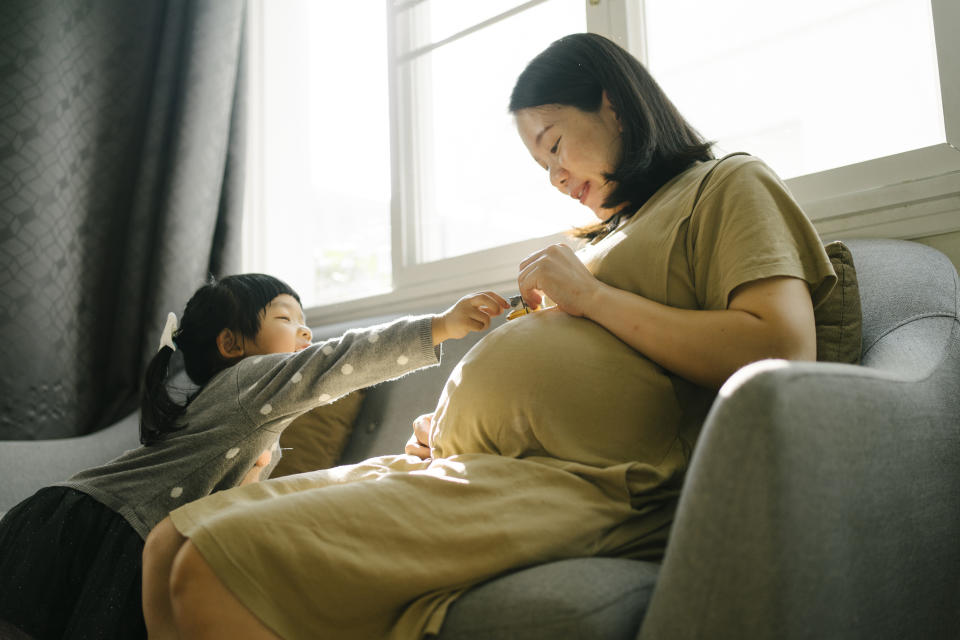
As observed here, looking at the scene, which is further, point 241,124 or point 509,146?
point 241,124

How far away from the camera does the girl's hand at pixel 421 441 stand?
113cm

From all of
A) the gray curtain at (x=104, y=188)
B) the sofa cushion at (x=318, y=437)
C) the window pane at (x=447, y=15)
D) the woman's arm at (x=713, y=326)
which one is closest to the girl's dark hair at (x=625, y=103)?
the woman's arm at (x=713, y=326)

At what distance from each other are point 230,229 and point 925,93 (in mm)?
1933

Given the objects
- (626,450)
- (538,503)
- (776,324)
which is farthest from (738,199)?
(538,503)

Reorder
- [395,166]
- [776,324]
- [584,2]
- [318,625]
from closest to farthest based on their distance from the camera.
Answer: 1. [318,625]
2. [776,324]
3. [584,2]
4. [395,166]

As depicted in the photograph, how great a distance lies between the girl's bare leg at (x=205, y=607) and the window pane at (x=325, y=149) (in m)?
1.74

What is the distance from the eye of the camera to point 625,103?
1.15 metres

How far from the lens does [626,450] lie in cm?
87

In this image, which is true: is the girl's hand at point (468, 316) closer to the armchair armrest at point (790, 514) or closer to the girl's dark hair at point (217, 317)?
the girl's dark hair at point (217, 317)

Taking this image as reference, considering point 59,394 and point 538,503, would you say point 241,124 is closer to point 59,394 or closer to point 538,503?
point 59,394

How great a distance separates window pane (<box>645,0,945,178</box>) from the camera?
1.34 m

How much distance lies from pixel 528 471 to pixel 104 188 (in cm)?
212

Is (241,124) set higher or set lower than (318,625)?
higher

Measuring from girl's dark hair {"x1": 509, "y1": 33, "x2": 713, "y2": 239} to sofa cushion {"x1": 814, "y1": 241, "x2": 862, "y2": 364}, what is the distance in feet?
1.06
